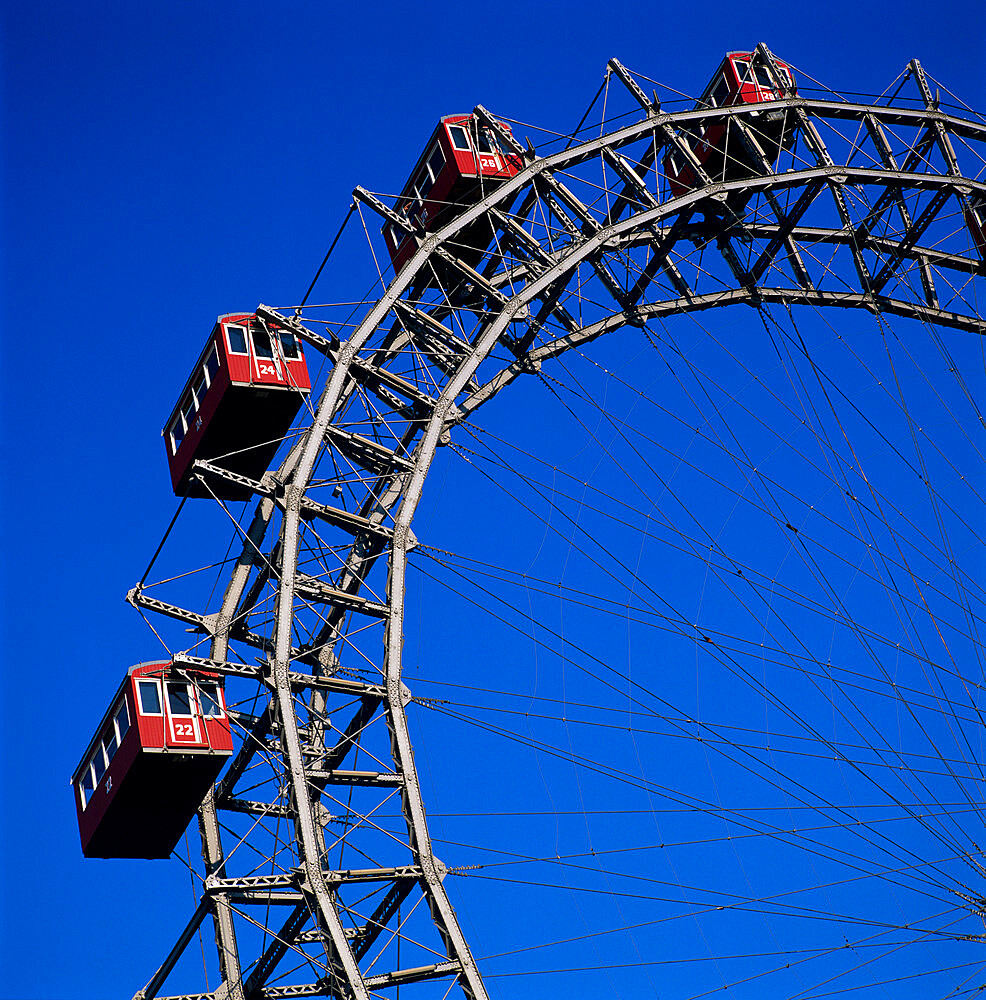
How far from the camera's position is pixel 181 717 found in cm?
2639

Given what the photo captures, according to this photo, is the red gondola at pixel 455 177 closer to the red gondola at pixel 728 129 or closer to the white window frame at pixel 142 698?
the red gondola at pixel 728 129

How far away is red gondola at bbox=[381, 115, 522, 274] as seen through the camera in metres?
30.5

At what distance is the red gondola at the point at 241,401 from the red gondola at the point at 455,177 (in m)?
3.17

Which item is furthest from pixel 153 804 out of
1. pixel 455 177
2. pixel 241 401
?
pixel 455 177

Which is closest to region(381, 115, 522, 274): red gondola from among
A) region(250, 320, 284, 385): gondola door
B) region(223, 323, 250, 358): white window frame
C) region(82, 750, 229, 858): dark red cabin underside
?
region(250, 320, 284, 385): gondola door

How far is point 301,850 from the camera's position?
23.7m

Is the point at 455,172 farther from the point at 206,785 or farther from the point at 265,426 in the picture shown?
the point at 206,785

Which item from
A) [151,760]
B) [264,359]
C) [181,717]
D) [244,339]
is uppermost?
[244,339]

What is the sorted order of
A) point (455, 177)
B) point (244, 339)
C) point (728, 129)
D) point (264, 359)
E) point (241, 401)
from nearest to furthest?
point (241, 401) < point (264, 359) < point (244, 339) < point (455, 177) < point (728, 129)

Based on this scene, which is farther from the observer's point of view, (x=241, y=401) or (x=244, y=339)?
(x=244, y=339)

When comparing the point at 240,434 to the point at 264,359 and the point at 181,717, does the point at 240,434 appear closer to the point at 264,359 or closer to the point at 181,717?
the point at 264,359

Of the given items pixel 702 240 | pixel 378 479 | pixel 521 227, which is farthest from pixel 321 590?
pixel 702 240

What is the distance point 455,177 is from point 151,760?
1291cm

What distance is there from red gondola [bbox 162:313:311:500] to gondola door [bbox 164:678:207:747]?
154 inches
